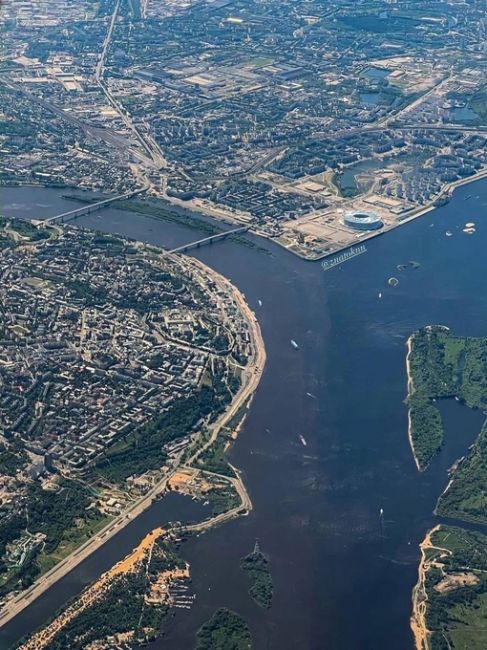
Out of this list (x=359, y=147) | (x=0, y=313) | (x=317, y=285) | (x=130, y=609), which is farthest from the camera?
(x=359, y=147)

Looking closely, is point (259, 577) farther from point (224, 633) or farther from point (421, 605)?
point (421, 605)

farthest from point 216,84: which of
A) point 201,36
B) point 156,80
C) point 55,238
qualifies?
point 55,238

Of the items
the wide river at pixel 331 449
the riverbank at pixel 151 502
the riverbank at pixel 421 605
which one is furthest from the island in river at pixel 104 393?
the riverbank at pixel 421 605

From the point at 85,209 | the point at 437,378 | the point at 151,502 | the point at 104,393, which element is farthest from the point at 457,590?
the point at 85,209

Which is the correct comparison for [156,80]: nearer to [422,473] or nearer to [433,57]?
[433,57]

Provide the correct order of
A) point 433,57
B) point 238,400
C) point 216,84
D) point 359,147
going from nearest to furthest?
1. point 238,400
2. point 359,147
3. point 216,84
4. point 433,57

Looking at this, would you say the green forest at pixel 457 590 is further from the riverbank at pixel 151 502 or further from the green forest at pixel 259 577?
the riverbank at pixel 151 502

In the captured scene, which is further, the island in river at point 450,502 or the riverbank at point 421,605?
the island in river at point 450,502
